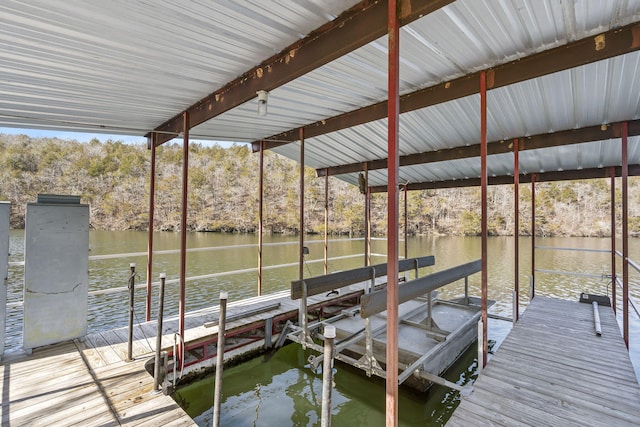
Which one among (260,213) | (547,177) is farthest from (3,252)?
(547,177)

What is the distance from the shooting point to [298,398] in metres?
3.73

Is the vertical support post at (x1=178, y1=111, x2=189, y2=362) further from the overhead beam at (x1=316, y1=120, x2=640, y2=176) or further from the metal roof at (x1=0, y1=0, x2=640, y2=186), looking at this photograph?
the overhead beam at (x1=316, y1=120, x2=640, y2=176)

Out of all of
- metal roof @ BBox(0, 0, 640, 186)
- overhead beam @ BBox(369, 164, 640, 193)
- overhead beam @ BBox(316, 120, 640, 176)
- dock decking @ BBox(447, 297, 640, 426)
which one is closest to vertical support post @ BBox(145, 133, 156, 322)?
metal roof @ BBox(0, 0, 640, 186)

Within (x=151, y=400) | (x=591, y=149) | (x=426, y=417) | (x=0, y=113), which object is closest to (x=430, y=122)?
(x=591, y=149)

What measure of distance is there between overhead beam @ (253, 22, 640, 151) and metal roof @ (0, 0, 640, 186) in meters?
0.01

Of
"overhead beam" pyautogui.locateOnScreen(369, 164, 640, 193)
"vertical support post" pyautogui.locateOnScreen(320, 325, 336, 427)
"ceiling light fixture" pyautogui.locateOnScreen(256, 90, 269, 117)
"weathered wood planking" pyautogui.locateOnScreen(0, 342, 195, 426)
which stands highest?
"ceiling light fixture" pyautogui.locateOnScreen(256, 90, 269, 117)

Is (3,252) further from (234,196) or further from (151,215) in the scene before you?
(234,196)

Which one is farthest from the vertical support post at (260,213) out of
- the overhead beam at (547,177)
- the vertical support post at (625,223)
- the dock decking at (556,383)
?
the vertical support post at (625,223)

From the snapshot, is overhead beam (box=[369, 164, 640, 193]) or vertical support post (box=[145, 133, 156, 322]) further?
overhead beam (box=[369, 164, 640, 193])

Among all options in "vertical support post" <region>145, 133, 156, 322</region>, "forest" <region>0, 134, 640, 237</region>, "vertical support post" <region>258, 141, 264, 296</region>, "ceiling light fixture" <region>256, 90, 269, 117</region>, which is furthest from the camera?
"forest" <region>0, 134, 640, 237</region>

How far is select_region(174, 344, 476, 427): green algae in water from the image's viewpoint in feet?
10.9

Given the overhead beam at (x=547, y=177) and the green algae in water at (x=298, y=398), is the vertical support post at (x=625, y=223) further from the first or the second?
the overhead beam at (x=547, y=177)

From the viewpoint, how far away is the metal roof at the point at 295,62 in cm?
199

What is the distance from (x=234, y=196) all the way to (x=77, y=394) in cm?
2977
